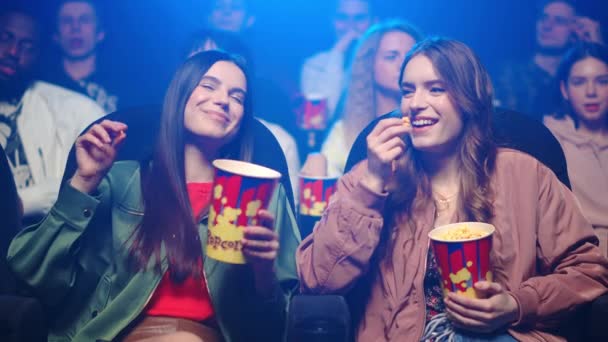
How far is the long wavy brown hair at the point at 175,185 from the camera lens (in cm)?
183

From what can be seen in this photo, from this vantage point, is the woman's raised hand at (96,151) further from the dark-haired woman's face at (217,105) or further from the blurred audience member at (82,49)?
the blurred audience member at (82,49)

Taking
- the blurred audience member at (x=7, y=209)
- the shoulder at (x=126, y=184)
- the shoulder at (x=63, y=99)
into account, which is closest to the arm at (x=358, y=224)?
the shoulder at (x=126, y=184)

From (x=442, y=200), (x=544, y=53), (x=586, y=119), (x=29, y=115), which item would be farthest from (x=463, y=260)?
(x=544, y=53)

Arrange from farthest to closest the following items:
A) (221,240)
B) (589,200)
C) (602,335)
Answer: (589,200), (602,335), (221,240)

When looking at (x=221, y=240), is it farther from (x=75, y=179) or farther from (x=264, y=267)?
(x=75, y=179)

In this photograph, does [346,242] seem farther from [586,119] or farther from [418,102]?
[586,119]

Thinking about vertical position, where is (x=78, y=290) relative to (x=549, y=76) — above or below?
below

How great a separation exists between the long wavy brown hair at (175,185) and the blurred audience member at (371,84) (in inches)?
66.5

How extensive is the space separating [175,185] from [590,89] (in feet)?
8.71

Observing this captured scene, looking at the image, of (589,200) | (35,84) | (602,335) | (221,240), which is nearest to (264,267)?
(221,240)

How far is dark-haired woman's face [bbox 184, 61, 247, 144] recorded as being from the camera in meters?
1.95

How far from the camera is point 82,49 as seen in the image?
4.52 m

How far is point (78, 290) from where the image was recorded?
6.05ft

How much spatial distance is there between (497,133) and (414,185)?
39cm
